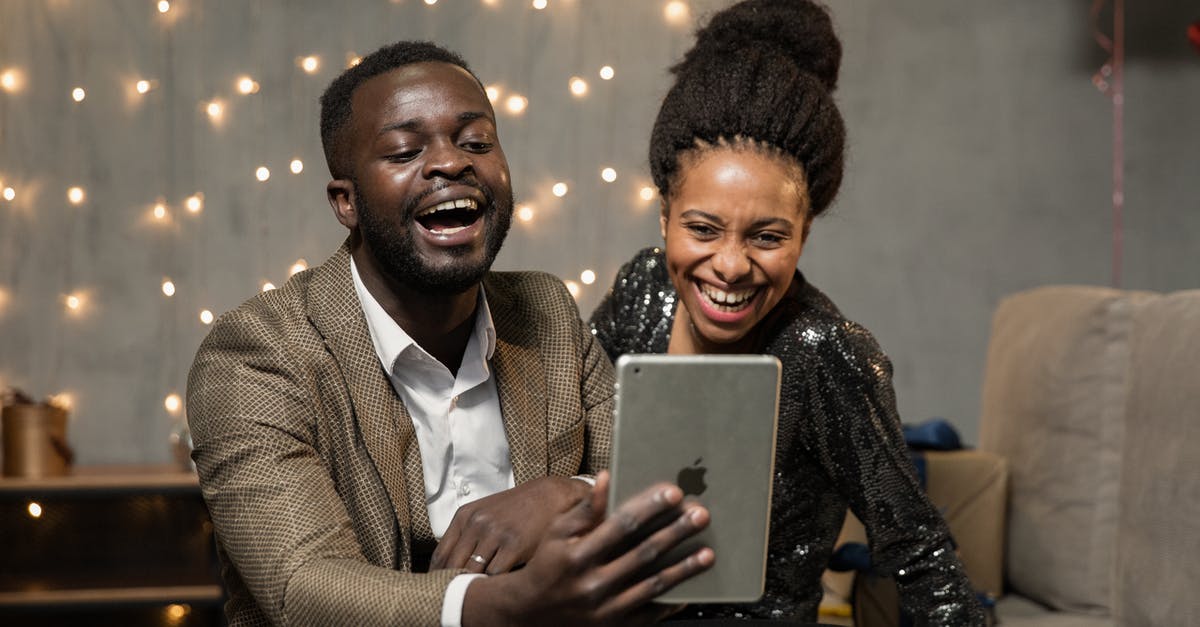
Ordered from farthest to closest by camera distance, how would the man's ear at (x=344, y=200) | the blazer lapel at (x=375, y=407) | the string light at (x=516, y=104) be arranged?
the string light at (x=516, y=104)
the man's ear at (x=344, y=200)
the blazer lapel at (x=375, y=407)

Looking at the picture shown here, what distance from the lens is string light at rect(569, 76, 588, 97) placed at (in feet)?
11.9

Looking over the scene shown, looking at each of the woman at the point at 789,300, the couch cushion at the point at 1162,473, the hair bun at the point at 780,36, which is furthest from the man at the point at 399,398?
the couch cushion at the point at 1162,473

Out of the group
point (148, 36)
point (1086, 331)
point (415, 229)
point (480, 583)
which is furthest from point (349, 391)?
point (148, 36)

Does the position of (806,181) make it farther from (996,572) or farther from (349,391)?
(996,572)

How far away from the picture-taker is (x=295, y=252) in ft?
11.7

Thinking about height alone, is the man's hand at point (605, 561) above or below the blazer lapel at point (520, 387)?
below

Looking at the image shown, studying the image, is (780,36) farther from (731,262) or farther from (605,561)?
(605,561)

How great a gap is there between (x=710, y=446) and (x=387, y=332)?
57cm

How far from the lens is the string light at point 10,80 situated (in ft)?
11.5

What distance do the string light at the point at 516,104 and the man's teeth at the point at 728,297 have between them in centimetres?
198

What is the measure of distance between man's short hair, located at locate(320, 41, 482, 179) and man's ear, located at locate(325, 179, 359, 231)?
14 mm

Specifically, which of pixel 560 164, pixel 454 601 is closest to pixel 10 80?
pixel 560 164

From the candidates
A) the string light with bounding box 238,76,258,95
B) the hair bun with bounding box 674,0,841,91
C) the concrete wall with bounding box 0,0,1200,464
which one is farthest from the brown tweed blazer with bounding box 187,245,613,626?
the string light with bounding box 238,76,258,95

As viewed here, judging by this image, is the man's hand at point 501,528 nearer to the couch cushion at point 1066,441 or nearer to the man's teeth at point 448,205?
the man's teeth at point 448,205
